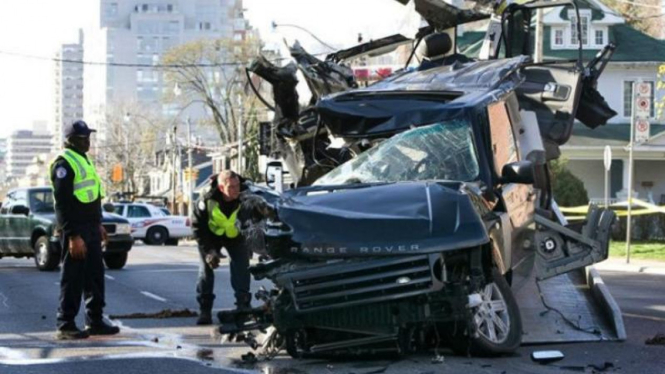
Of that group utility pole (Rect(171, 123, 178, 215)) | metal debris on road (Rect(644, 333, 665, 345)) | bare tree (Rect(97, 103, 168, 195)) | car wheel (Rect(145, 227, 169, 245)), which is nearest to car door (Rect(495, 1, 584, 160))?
metal debris on road (Rect(644, 333, 665, 345))

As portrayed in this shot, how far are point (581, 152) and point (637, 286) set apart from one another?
24.7 m

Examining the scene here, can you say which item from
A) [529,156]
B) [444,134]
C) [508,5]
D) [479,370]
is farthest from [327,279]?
[508,5]

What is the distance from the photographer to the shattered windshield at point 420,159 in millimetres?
9742

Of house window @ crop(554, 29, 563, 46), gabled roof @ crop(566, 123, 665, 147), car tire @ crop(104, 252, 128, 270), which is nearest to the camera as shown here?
car tire @ crop(104, 252, 128, 270)

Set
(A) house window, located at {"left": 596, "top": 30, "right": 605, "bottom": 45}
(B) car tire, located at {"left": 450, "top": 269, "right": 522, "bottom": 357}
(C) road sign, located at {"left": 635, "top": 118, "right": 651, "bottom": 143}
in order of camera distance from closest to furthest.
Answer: (B) car tire, located at {"left": 450, "top": 269, "right": 522, "bottom": 357}
(C) road sign, located at {"left": 635, "top": 118, "right": 651, "bottom": 143}
(A) house window, located at {"left": 596, "top": 30, "right": 605, "bottom": 45}

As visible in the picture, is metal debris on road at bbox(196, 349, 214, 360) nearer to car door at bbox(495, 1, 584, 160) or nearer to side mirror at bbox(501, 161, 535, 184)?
side mirror at bbox(501, 161, 535, 184)

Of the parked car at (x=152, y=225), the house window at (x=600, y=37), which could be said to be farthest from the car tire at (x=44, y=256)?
the house window at (x=600, y=37)

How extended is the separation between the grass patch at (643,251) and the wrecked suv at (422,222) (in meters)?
15.1

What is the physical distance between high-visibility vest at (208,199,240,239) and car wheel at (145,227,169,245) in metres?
32.2

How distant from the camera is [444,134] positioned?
397 inches

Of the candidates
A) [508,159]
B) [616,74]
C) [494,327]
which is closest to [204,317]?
[508,159]

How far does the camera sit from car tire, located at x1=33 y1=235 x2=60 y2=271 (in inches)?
876

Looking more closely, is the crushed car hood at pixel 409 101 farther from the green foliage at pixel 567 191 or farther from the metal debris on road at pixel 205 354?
the green foliage at pixel 567 191

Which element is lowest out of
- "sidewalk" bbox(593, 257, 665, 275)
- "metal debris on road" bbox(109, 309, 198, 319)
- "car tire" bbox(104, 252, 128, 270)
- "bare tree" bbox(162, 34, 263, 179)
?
"sidewalk" bbox(593, 257, 665, 275)
